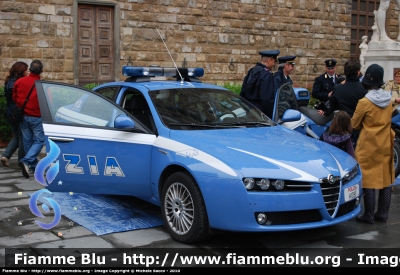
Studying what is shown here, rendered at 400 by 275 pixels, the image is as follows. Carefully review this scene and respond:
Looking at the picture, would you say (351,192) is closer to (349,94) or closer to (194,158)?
(194,158)

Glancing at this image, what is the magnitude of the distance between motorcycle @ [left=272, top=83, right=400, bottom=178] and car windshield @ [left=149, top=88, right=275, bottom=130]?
0.52 m

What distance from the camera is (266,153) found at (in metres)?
5.41

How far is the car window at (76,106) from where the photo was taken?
20.6ft

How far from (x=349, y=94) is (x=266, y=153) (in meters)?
2.55

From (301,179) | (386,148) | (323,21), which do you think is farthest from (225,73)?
(301,179)

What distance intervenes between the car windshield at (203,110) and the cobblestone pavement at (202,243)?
114 cm

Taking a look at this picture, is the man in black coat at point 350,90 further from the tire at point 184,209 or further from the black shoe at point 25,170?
the black shoe at point 25,170

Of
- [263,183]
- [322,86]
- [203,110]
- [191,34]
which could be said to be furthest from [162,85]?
[191,34]

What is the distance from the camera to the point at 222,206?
5.05 m

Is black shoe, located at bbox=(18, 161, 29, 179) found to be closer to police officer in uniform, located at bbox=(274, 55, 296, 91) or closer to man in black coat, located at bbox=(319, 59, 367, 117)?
police officer in uniform, located at bbox=(274, 55, 296, 91)

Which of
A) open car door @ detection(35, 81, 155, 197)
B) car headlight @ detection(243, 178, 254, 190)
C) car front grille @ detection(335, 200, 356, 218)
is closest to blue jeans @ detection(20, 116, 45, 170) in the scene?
open car door @ detection(35, 81, 155, 197)

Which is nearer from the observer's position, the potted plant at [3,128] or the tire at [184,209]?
the tire at [184,209]

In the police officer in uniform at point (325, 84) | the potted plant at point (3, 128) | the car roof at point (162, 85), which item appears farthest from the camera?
the potted plant at point (3, 128)

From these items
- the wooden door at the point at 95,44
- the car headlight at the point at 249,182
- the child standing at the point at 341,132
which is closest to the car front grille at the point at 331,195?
the car headlight at the point at 249,182
